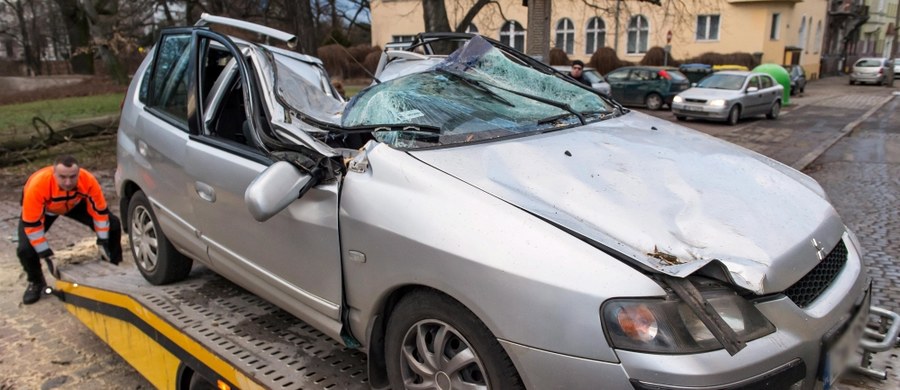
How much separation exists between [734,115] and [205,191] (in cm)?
1597

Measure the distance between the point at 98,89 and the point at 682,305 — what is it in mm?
30147

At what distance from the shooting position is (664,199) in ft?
7.57

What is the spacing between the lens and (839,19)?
4716 cm

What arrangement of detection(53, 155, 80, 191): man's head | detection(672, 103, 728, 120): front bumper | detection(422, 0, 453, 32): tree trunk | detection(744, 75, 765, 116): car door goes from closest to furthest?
detection(53, 155, 80, 191): man's head
detection(422, 0, 453, 32): tree trunk
detection(672, 103, 728, 120): front bumper
detection(744, 75, 765, 116): car door

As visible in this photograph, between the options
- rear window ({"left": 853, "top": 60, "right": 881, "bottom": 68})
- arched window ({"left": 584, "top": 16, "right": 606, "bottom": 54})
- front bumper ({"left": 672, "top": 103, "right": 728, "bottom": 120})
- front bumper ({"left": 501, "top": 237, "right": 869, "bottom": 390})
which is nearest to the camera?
front bumper ({"left": 501, "top": 237, "right": 869, "bottom": 390})

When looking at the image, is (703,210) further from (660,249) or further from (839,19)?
(839,19)

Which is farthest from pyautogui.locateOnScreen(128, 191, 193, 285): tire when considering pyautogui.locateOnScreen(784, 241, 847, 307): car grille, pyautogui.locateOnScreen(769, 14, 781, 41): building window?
pyautogui.locateOnScreen(769, 14, 781, 41): building window

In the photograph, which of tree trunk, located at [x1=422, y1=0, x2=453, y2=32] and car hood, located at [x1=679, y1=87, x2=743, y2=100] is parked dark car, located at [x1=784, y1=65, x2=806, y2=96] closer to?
car hood, located at [x1=679, y1=87, x2=743, y2=100]

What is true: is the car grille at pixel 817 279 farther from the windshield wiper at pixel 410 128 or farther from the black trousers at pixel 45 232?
the black trousers at pixel 45 232

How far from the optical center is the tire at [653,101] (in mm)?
20641

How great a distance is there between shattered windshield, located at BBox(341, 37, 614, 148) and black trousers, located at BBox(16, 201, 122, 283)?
3232 millimetres

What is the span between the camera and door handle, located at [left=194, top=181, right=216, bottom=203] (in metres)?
3.19

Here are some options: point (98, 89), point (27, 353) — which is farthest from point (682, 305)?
point (98, 89)

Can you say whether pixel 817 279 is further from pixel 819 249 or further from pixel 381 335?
pixel 381 335
